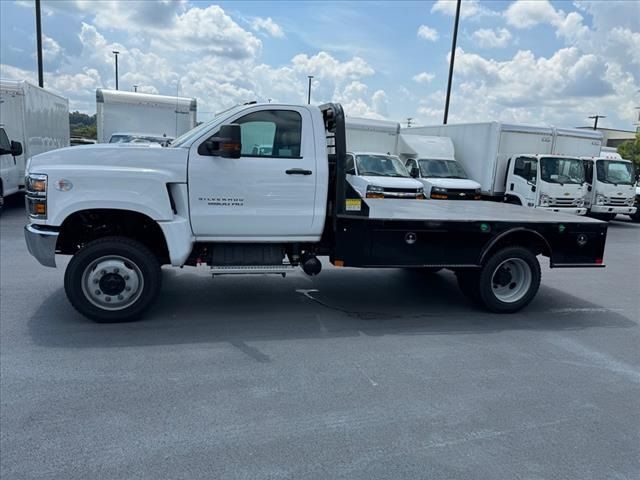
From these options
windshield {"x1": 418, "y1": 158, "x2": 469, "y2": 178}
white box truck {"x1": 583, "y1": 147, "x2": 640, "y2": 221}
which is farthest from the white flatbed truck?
white box truck {"x1": 583, "y1": 147, "x2": 640, "y2": 221}

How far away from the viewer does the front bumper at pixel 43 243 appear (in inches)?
196

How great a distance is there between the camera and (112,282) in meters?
5.14

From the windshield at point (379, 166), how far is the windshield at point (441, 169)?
1.79 m

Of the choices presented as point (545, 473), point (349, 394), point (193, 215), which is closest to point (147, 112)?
point (193, 215)

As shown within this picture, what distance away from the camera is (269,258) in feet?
18.6

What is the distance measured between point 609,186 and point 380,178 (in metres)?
8.02

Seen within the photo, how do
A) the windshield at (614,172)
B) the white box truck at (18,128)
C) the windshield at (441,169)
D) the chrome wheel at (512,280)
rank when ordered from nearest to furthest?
the chrome wheel at (512,280) < the white box truck at (18,128) < the windshield at (614,172) < the windshield at (441,169)

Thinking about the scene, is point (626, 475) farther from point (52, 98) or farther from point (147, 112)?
point (52, 98)

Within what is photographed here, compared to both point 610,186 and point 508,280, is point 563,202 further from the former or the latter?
point 508,280

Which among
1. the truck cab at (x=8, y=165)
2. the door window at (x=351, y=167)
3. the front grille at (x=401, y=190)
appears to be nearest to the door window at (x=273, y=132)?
the front grille at (x=401, y=190)

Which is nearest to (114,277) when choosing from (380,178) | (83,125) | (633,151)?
(380,178)

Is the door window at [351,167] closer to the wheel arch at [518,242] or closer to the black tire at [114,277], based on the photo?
the wheel arch at [518,242]

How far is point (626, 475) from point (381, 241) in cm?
321

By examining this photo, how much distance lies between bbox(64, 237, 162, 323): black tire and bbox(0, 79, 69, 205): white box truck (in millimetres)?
8345
